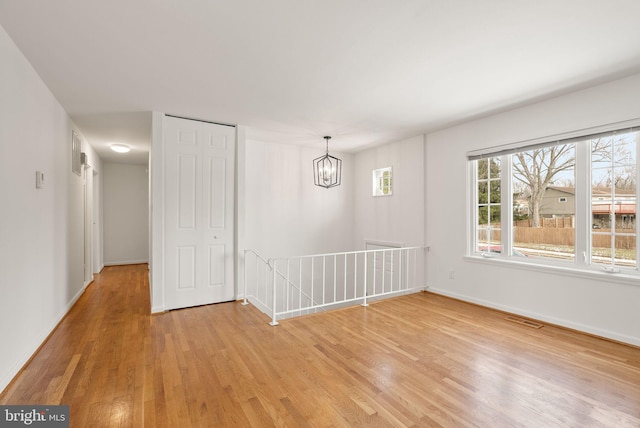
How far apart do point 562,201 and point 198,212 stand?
14.1 ft

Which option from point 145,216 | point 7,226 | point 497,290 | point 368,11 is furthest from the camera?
point 145,216

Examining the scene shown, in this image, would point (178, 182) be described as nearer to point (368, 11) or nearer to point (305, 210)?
point (305, 210)

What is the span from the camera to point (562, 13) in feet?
6.25

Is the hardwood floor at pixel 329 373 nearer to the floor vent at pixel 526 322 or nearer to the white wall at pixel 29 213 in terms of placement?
the floor vent at pixel 526 322

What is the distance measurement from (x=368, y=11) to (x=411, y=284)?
13.3 feet

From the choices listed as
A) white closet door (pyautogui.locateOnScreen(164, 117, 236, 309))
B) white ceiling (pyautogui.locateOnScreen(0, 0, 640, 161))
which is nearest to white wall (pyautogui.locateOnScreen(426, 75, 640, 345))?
white ceiling (pyautogui.locateOnScreen(0, 0, 640, 161))

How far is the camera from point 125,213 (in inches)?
286

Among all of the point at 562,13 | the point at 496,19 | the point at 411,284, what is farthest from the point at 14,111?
the point at 411,284

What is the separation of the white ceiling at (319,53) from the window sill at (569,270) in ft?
6.04

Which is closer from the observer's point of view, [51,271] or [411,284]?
[51,271]

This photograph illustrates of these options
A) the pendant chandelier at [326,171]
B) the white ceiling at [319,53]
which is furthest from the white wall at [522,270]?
the pendant chandelier at [326,171]

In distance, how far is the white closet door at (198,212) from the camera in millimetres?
3801

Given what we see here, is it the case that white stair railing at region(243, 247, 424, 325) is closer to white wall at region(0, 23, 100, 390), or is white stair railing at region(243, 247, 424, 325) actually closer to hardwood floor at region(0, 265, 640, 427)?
hardwood floor at region(0, 265, 640, 427)

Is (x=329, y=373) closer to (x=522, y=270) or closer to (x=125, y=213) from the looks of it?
(x=522, y=270)
